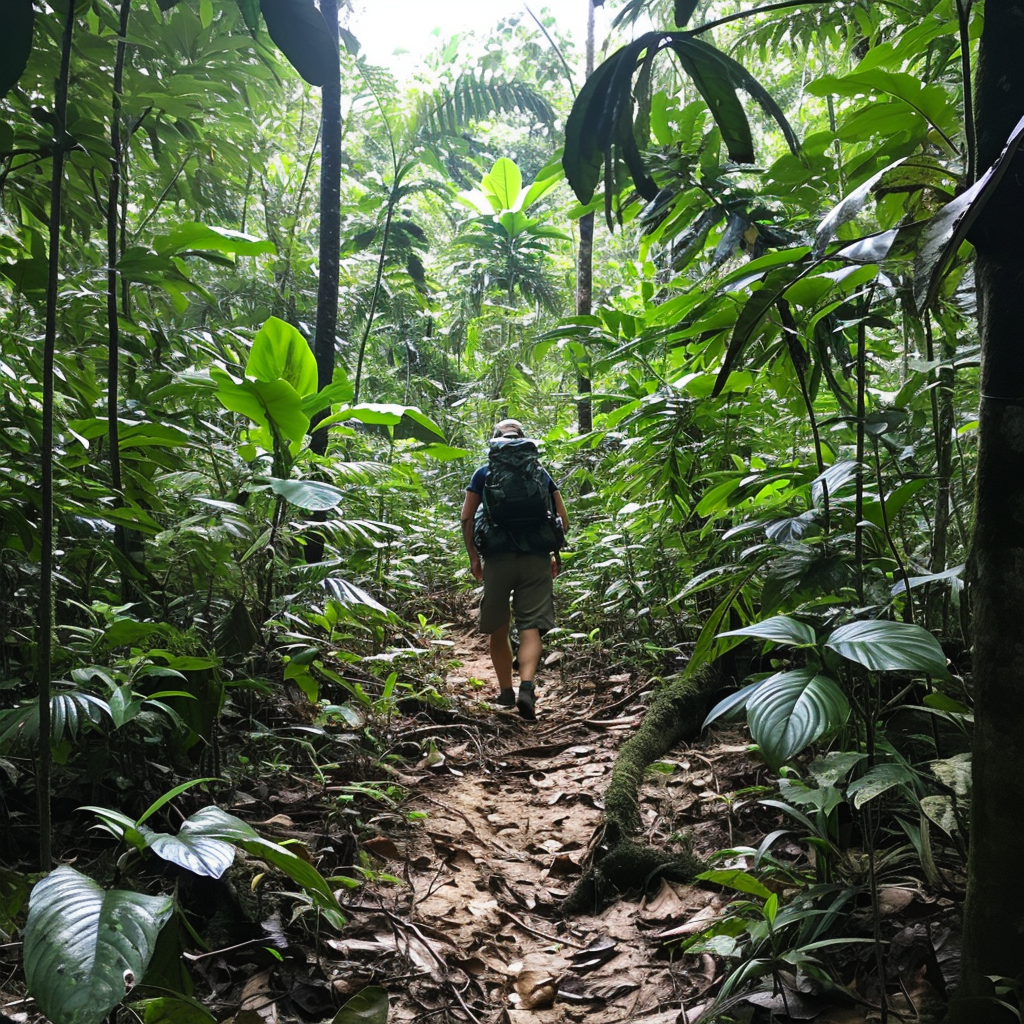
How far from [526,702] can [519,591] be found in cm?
71

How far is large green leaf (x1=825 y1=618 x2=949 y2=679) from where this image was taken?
1198 millimetres

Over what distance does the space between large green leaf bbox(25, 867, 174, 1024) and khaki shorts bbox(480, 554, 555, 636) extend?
347 centimetres

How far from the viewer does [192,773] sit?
216 centimetres

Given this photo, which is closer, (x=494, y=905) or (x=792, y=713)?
(x=792, y=713)

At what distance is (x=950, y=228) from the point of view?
2.68ft

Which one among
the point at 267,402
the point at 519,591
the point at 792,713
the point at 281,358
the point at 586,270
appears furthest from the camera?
the point at 586,270

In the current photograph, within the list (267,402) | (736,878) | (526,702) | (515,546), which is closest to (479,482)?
(515,546)

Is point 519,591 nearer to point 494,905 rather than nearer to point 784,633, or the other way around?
point 494,905

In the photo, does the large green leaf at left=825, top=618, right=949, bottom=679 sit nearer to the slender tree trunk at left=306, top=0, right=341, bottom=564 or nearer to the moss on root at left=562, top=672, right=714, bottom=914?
the moss on root at left=562, top=672, right=714, bottom=914

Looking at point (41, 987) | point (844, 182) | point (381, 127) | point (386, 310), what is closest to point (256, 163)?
point (844, 182)

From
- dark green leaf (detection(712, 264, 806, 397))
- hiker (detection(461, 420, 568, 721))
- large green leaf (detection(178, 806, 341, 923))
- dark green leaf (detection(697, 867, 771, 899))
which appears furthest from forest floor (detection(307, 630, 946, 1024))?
dark green leaf (detection(712, 264, 806, 397))

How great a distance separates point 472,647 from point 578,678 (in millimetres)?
1323

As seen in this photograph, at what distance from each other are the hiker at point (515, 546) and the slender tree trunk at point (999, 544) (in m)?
3.31

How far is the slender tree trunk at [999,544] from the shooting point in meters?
1.01
